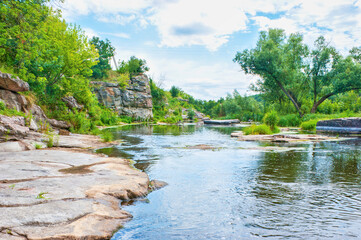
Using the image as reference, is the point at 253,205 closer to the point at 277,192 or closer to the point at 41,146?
the point at 277,192

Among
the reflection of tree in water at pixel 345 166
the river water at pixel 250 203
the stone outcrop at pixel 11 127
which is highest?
the stone outcrop at pixel 11 127

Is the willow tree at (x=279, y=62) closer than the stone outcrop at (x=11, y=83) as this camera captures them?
No

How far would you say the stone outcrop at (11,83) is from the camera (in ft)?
37.9

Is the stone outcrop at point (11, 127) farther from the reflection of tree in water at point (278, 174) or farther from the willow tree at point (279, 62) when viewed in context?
the willow tree at point (279, 62)

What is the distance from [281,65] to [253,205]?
33.0 m

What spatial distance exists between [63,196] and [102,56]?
48456mm

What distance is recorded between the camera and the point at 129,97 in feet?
159

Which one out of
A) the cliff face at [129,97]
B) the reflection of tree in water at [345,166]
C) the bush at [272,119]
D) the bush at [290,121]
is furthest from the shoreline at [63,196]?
the cliff face at [129,97]

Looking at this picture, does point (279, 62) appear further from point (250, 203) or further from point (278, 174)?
point (250, 203)

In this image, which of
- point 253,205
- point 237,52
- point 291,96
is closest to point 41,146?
point 253,205

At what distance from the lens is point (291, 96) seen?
125 ft

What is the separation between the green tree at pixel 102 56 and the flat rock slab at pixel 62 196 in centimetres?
4064

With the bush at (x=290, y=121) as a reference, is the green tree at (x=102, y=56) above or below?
above

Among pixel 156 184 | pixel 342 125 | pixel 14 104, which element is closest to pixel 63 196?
pixel 156 184
